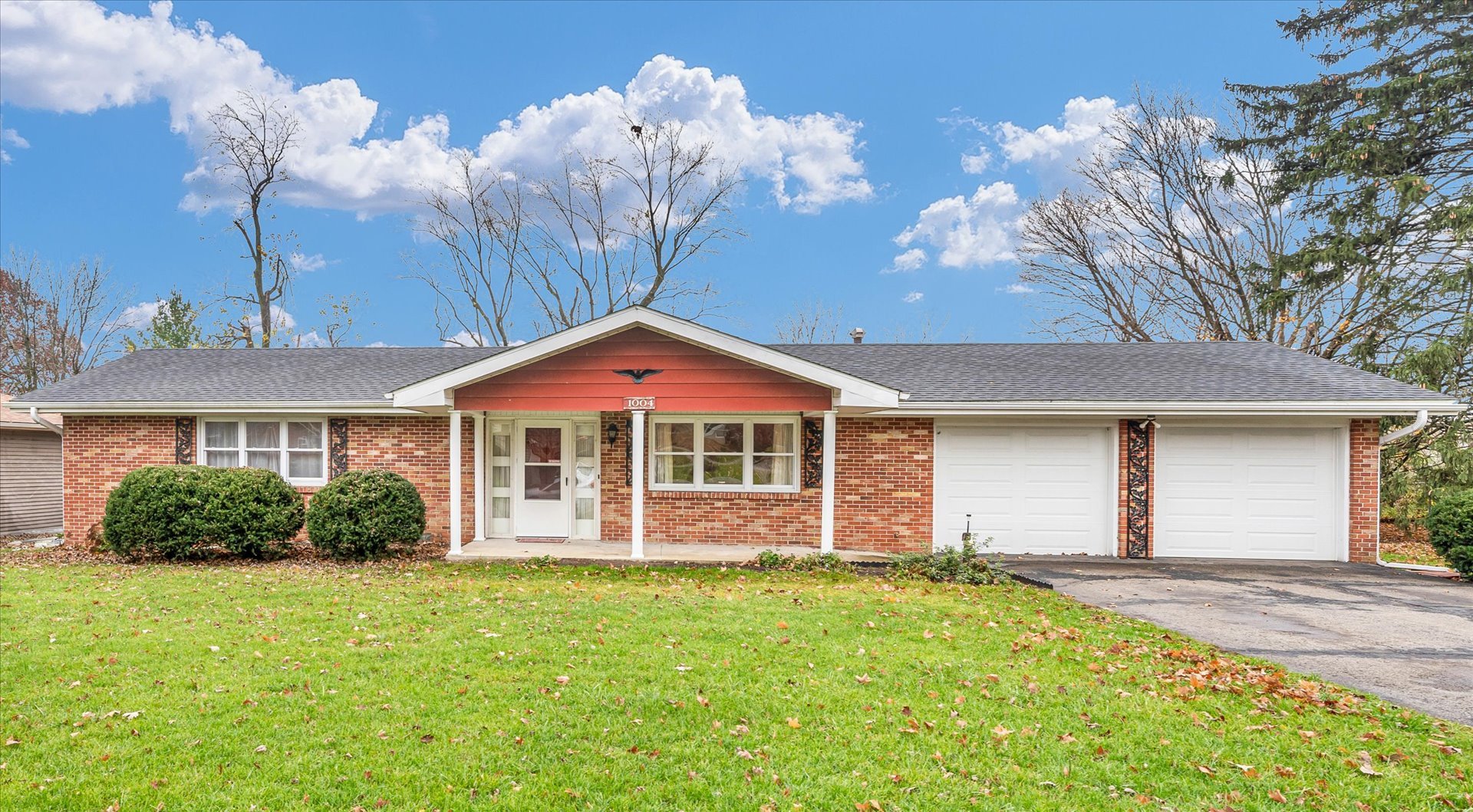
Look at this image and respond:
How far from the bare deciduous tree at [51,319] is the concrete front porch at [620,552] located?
81.8 feet

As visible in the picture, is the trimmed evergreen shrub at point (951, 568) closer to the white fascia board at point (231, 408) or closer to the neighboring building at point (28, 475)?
the white fascia board at point (231, 408)

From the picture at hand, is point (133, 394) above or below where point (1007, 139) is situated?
below

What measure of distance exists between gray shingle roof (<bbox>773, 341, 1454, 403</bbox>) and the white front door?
3901 millimetres

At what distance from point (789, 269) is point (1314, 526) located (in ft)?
61.1

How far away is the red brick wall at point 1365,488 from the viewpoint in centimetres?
1080

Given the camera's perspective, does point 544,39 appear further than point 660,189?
No

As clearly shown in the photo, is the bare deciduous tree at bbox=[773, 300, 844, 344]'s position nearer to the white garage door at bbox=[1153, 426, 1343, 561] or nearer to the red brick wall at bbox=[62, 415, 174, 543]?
the white garage door at bbox=[1153, 426, 1343, 561]

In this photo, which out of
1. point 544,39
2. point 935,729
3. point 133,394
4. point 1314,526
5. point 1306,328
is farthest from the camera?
point 544,39

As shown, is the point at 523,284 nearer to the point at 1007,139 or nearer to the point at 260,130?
the point at 260,130

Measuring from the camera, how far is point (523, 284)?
91.0 feet

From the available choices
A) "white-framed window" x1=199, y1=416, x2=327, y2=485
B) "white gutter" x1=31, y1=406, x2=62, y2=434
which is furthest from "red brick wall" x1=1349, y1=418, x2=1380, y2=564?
"white gutter" x1=31, y1=406, x2=62, y2=434

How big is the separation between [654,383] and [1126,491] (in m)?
7.26

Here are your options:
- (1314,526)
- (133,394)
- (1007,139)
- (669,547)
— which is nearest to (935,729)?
(669,547)

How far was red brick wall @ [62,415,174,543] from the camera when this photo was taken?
486 inches
